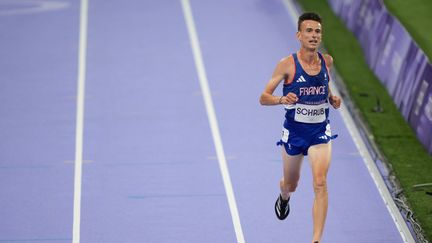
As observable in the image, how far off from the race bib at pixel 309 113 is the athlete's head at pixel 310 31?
0.50 m

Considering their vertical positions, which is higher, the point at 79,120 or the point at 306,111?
the point at 306,111

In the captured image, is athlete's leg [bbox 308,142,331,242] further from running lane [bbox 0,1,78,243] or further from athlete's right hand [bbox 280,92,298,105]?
running lane [bbox 0,1,78,243]

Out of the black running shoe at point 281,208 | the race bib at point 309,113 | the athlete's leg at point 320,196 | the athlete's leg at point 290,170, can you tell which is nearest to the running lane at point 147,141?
the black running shoe at point 281,208

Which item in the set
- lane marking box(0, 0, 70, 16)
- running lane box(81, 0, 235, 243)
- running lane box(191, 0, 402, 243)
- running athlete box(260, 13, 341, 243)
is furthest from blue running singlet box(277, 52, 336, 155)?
lane marking box(0, 0, 70, 16)

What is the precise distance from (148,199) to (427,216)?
283 cm

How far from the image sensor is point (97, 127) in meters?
13.6

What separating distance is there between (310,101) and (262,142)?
12.6ft

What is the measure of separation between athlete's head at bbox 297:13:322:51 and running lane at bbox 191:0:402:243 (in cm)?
210

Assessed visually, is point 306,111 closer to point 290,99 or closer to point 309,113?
point 309,113

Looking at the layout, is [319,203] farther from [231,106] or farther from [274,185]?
[231,106]

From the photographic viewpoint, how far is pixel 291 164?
9758mm

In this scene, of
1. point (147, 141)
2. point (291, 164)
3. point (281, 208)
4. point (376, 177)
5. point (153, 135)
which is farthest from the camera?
point (153, 135)

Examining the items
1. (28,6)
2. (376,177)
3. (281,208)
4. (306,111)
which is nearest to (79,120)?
(376,177)

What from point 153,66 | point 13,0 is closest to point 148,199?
point 153,66
